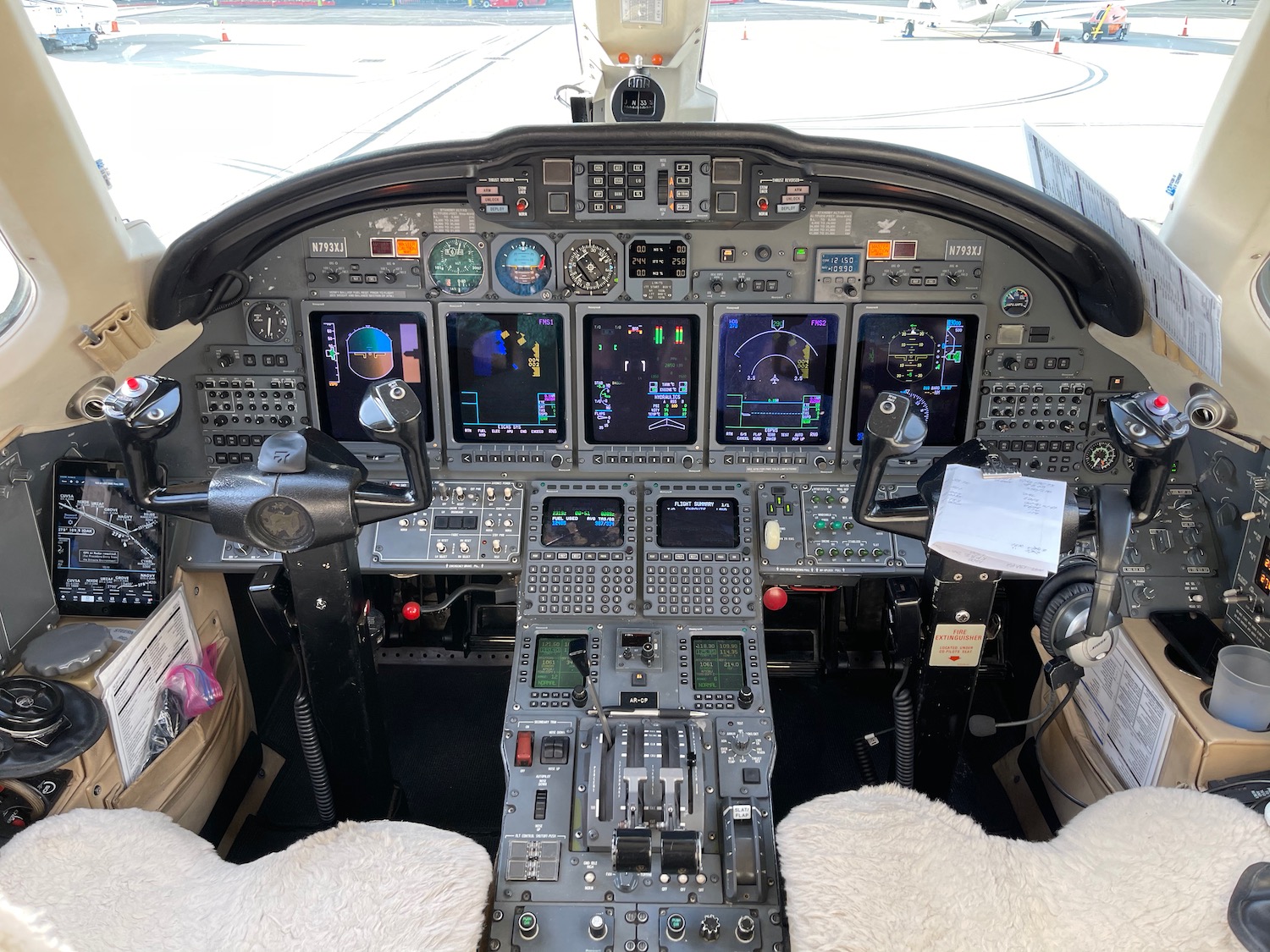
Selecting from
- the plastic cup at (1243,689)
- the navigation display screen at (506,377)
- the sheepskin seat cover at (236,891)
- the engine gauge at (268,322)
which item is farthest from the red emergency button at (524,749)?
the plastic cup at (1243,689)

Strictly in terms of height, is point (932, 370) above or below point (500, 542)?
above

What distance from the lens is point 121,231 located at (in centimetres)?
216

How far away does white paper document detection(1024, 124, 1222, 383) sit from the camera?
181 cm

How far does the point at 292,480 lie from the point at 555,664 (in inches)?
35.5

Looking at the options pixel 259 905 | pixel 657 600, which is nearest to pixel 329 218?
pixel 657 600

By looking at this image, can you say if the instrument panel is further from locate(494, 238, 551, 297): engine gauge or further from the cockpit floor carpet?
the cockpit floor carpet

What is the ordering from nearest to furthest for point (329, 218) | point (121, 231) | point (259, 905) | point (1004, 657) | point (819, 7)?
1. point (259, 905)
2. point (121, 231)
3. point (329, 218)
4. point (1004, 657)
5. point (819, 7)

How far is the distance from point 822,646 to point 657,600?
84cm

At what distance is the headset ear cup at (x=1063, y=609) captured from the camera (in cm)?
194

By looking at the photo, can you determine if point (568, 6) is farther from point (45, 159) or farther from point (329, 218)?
point (45, 159)

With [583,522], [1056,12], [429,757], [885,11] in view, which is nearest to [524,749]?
[583,522]

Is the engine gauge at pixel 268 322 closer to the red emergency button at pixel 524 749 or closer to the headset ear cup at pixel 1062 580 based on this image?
the red emergency button at pixel 524 749

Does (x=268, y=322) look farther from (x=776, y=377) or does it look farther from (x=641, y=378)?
(x=776, y=377)

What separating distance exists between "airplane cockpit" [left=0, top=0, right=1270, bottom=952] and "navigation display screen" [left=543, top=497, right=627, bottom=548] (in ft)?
0.06
